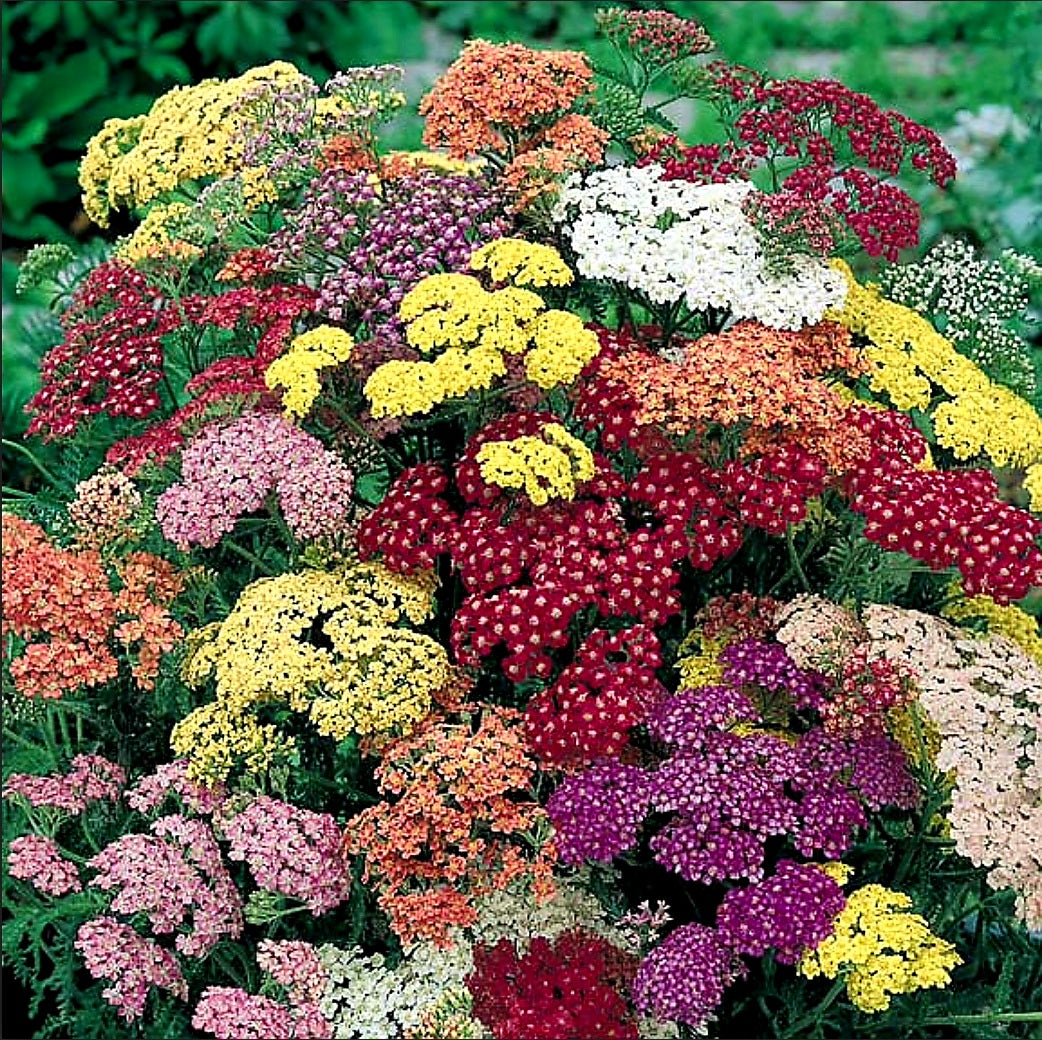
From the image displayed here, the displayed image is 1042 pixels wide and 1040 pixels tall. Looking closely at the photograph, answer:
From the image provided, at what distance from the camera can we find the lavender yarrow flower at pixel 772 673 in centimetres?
311

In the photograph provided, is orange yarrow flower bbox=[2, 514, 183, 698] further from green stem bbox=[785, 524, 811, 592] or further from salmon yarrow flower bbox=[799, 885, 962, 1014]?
salmon yarrow flower bbox=[799, 885, 962, 1014]

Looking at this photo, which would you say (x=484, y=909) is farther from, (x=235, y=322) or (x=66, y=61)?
(x=66, y=61)

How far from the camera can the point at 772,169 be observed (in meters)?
3.66

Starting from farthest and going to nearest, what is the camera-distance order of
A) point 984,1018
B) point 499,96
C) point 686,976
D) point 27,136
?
point 27,136
point 499,96
point 984,1018
point 686,976

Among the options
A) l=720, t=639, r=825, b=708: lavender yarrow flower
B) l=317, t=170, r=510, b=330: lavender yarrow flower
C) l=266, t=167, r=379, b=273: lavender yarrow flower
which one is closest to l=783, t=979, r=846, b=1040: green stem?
l=720, t=639, r=825, b=708: lavender yarrow flower

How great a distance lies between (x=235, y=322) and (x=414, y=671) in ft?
2.63

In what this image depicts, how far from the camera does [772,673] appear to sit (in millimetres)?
3129

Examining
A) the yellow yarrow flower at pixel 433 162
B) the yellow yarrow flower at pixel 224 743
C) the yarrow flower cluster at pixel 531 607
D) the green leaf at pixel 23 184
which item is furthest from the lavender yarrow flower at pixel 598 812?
the green leaf at pixel 23 184

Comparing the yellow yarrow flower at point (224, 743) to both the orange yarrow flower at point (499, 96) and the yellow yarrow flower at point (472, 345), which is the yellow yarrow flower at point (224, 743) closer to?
the yellow yarrow flower at point (472, 345)

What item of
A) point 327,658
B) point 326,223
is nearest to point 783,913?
point 327,658

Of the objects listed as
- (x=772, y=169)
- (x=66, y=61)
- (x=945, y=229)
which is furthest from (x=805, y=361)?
(x=66, y=61)

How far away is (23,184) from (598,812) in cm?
545

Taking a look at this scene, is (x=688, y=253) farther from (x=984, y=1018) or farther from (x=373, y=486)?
(x=984, y=1018)

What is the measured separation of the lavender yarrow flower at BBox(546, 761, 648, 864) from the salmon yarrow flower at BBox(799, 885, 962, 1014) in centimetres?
34
